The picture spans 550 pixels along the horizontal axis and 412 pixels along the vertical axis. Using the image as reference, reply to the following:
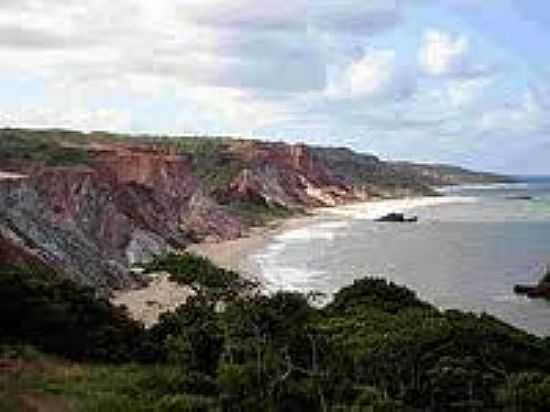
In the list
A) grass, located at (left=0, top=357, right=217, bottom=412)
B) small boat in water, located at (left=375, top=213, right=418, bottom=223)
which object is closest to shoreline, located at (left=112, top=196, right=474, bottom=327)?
small boat in water, located at (left=375, top=213, right=418, bottom=223)

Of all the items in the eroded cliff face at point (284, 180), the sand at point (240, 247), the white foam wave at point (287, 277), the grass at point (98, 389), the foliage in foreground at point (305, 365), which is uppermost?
the eroded cliff face at point (284, 180)

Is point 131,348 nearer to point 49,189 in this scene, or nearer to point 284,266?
point 49,189

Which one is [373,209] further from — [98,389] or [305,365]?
[98,389]

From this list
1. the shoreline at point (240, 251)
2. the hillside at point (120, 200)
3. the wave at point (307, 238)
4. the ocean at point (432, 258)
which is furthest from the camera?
the wave at point (307, 238)

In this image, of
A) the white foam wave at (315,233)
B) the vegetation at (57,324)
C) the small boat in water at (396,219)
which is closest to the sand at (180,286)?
the white foam wave at (315,233)

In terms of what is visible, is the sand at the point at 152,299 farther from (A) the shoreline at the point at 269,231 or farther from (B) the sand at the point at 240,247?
(B) the sand at the point at 240,247

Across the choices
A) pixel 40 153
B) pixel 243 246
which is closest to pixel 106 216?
pixel 243 246
